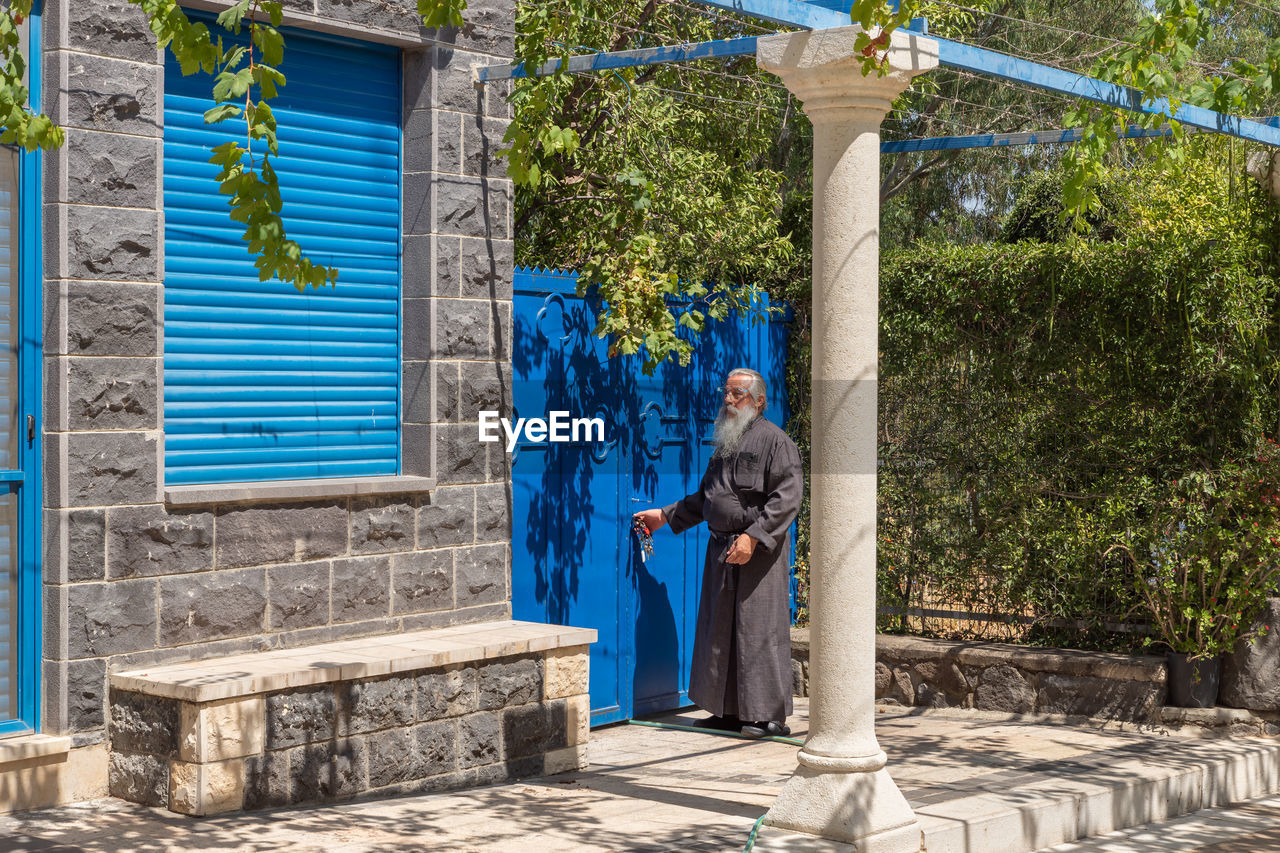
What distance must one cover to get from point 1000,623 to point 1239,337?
218 centimetres

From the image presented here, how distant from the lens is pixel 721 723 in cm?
832

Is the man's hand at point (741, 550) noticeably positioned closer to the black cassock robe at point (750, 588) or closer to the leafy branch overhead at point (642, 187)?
the black cassock robe at point (750, 588)

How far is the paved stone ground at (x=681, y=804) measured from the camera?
211 inches

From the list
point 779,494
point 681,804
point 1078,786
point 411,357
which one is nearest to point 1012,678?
point 779,494

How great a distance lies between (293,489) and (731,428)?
2652mm

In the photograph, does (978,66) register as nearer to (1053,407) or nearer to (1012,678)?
(1053,407)

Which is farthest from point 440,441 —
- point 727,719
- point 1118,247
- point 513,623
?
point 1118,247

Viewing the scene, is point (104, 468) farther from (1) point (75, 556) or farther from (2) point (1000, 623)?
(2) point (1000, 623)

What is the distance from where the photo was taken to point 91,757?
5.78m

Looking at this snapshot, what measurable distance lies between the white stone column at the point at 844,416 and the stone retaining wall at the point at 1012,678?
125 inches

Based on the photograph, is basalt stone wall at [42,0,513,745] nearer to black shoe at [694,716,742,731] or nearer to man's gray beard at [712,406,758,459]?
man's gray beard at [712,406,758,459]

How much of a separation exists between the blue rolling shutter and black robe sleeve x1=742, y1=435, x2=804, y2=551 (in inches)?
79.3

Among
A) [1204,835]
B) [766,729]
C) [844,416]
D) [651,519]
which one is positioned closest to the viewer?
[844,416]

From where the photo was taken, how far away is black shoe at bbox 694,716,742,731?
8.26 metres
